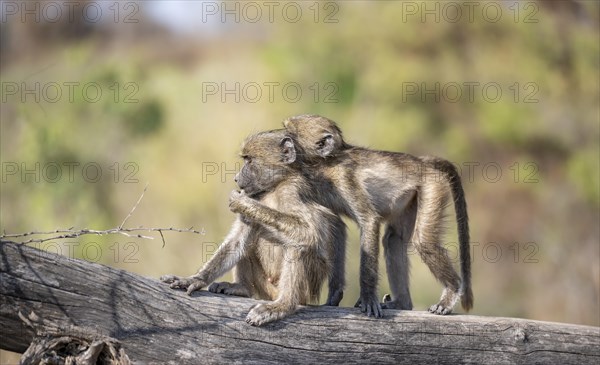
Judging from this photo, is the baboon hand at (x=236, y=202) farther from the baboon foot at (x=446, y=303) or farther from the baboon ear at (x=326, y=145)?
the baboon foot at (x=446, y=303)

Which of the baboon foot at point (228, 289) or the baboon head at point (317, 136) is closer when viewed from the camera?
the baboon foot at point (228, 289)

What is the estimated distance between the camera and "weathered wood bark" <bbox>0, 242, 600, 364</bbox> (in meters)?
4.61

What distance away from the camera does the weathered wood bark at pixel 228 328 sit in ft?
15.1

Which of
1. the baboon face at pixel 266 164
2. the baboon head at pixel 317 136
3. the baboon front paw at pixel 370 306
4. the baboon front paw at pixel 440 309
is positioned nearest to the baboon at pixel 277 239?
the baboon face at pixel 266 164

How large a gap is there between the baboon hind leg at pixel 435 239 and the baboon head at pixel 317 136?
917mm

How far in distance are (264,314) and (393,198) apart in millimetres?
2137

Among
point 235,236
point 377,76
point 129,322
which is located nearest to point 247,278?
point 235,236

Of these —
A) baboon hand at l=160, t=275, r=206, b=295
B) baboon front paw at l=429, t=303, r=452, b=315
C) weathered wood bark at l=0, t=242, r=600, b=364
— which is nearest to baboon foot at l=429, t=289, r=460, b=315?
baboon front paw at l=429, t=303, r=452, b=315

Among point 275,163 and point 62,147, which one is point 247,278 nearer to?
point 275,163

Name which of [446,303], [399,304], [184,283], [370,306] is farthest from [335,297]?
[184,283]

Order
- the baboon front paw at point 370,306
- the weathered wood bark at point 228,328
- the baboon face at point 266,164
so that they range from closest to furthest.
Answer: the weathered wood bark at point 228,328
the baboon front paw at point 370,306
the baboon face at point 266,164

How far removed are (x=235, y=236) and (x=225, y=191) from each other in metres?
8.44

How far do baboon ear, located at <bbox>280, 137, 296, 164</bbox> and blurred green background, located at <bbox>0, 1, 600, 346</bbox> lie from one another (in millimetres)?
5852

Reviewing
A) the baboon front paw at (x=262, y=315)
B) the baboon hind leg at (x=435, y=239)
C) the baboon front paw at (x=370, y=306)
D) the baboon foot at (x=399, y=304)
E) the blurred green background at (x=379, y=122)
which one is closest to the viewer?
the baboon front paw at (x=262, y=315)
